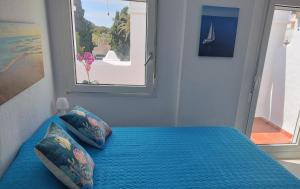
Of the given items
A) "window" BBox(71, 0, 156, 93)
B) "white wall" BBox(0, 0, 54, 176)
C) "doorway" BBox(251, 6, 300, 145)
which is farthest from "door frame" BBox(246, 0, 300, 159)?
"white wall" BBox(0, 0, 54, 176)

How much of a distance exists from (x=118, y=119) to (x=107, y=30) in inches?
39.9

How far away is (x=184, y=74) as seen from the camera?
238cm

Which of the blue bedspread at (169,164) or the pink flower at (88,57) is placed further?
the pink flower at (88,57)

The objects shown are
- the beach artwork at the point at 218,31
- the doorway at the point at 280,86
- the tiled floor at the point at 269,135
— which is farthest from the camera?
the tiled floor at the point at 269,135

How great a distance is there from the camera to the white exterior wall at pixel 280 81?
2.55 meters

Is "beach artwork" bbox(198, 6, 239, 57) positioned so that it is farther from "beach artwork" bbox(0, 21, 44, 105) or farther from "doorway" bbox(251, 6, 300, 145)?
"beach artwork" bbox(0, 21, 44, 105)

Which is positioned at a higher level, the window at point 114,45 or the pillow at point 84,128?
the window at point 114,45

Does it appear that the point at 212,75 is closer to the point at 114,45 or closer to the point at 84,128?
the point at 114,45

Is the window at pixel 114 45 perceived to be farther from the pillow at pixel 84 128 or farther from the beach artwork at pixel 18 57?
the pillow at pixel 84 128

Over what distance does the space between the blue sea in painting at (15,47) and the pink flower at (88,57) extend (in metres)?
0.66

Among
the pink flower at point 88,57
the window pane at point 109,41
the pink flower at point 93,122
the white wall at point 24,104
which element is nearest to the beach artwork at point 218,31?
the window pane at point 109,41

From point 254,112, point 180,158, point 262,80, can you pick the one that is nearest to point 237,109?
point 254,112

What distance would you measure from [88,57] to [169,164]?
149 cm

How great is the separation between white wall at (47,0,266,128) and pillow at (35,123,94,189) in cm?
127
